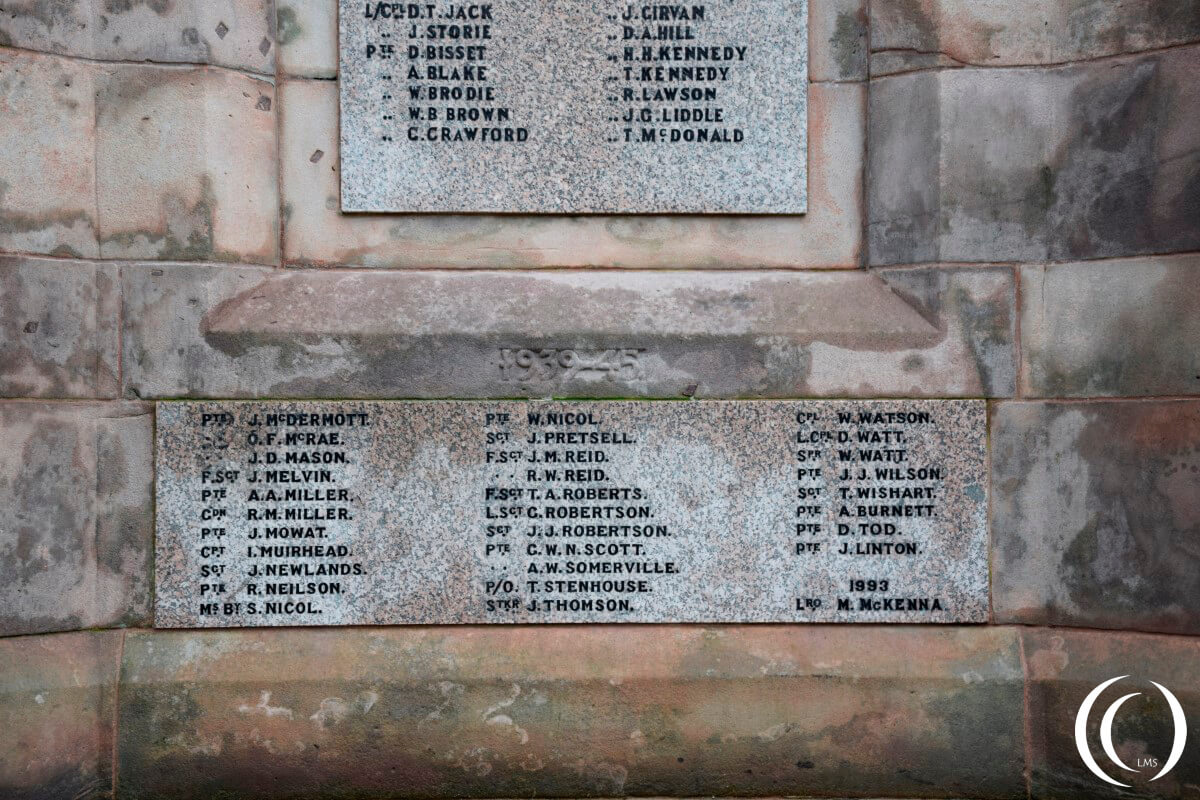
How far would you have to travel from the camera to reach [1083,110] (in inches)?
166

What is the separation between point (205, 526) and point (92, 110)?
1.89m

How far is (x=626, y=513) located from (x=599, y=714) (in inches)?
34.7

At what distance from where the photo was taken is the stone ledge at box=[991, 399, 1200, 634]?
4.01m

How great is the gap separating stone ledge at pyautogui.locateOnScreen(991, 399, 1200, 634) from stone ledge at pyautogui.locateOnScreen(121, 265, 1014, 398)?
13.2 inches

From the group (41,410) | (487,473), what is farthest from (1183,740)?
(41,410)

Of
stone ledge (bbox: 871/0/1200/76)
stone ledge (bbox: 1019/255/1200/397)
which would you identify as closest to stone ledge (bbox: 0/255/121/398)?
stone ledge (bbox: 871/0/1200/76)

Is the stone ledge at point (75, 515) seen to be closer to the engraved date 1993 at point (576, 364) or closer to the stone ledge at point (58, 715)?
the stone ledge at point (58, 715)

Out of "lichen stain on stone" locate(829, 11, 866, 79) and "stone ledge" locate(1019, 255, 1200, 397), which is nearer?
"stone ledge" locate(1019, 255, 1200, 397)

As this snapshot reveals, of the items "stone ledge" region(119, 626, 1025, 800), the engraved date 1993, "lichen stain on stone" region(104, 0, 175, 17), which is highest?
"lichen stain on stone" region(104, 0, 175, 17)

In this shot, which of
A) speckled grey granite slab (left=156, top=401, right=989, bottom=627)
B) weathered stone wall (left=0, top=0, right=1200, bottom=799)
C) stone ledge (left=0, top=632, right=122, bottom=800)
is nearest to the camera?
stone ledge (left=0, top=632, right=122, bottom=800)

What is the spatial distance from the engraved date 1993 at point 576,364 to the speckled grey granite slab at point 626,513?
137 millimetres

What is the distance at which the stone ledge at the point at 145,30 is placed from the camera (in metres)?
4.08

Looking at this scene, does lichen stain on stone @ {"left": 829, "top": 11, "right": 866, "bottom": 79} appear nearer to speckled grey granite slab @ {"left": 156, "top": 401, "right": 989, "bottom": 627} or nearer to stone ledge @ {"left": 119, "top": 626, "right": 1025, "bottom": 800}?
speckled grey granite slab @ {"left": 156, "top": 401, "right": 989, "bottom": 627}

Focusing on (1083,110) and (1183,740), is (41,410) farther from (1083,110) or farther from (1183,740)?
(1183,740)
